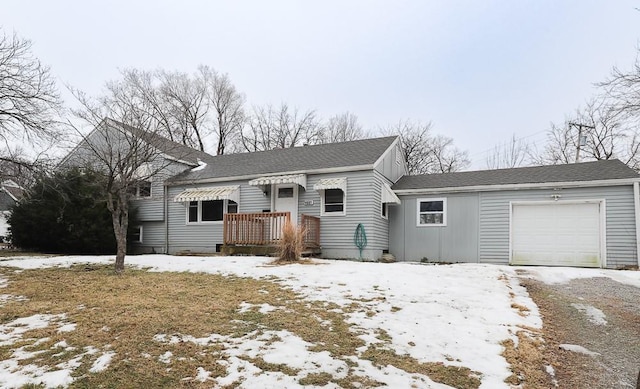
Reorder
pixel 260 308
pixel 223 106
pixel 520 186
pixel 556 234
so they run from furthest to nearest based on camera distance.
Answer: pixel 223 106 → pixel 520 186 → pixel 556 234 → pixel 260 308

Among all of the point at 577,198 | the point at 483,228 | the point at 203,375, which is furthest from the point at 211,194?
the point at 577,198

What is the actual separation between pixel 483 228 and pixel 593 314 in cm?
767

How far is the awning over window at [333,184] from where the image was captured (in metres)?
13.3

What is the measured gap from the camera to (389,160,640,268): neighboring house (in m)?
11.4

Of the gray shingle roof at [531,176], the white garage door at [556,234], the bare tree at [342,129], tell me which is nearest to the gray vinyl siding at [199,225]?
the gray shingle roof at [531,176]

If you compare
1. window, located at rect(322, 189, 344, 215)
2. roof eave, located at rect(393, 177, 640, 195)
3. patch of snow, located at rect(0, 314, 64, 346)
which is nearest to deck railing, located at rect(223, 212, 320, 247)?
window, located at rect(322, 189, 344, 215)

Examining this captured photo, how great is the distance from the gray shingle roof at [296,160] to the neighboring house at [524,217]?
189 centimetres

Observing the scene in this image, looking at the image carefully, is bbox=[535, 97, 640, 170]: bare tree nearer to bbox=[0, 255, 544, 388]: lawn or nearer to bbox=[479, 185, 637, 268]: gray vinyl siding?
bbox=[479, 185, 637, 268]: gray vinyl siding

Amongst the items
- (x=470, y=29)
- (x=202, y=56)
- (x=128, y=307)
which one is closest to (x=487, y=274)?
(x=128, y=307)

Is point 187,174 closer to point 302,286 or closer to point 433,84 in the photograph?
point 302,286

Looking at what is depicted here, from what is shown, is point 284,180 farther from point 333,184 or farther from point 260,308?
point 260,308

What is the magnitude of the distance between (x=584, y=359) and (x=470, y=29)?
1186 centimetres

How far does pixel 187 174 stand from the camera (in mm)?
17094

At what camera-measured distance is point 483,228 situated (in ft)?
43.0
